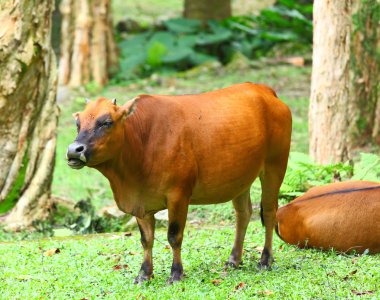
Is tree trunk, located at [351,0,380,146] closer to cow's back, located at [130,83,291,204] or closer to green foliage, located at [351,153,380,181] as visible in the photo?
green foliage, located at [351,153,380,181]

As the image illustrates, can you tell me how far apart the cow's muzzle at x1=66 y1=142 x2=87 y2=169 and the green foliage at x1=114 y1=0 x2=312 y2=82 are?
47.4 feet

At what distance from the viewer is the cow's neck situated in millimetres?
6469

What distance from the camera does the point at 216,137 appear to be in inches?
269

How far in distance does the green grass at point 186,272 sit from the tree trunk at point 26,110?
5.73ft

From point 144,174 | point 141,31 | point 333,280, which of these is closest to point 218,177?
point 144,174

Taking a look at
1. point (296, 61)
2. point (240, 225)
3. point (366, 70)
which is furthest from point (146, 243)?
point (296, 61)

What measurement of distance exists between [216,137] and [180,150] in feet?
1.30

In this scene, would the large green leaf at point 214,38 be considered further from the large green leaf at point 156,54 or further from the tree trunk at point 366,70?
the tree trunk at point 366,70

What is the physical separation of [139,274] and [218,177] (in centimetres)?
107

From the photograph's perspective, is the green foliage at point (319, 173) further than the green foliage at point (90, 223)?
No

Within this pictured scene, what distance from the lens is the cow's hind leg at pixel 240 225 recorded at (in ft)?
24.0

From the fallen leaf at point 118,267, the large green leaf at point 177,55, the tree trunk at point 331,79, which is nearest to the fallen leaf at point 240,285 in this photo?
the fallen leaf at point 118,267

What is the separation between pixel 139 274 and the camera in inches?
271

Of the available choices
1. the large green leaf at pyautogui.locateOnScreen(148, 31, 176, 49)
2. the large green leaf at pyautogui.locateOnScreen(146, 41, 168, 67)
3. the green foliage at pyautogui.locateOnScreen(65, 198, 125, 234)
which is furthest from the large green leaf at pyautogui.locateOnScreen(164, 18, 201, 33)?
the green foliage at pyautogui.locateOnScreen(65, 198, 125, 234)
